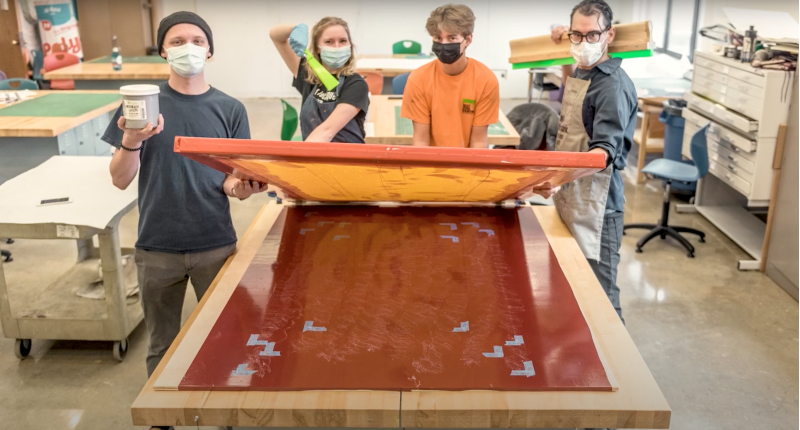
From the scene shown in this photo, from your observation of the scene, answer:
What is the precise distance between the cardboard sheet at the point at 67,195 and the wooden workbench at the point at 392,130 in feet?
4.95

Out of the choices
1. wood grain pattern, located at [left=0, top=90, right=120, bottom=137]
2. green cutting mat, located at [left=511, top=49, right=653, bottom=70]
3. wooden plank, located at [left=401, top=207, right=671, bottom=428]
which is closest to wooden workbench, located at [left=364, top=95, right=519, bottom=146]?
green cutting mat, located at [left=511, top=49, right=653, bottom=70]

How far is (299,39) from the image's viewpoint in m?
2.72

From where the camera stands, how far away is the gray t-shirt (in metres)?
2.22

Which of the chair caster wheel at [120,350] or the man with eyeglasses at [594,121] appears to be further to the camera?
the chair caster wheel at [120,350]

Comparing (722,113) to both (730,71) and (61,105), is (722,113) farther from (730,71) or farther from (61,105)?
(61,105)

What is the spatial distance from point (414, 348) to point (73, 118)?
11.5 ft

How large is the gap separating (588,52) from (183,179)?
4.99 feet

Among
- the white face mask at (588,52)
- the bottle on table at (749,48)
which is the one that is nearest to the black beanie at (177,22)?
the white face mask at (588,52)

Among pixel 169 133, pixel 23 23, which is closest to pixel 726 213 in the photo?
pixel 169 133

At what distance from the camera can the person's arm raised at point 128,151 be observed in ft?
6.38

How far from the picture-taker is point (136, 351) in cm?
345

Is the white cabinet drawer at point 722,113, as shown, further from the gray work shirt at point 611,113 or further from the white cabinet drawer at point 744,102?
the gray work shirt at point 611,113

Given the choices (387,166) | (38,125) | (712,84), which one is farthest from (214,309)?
(712,84)

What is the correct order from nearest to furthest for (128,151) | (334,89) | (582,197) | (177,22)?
(128,151), (177,22), (582,197), (334,89)
